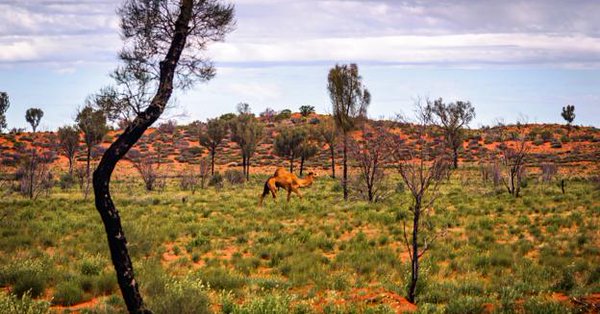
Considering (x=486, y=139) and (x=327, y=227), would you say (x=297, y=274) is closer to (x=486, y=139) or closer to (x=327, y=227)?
(x=327, y=227)

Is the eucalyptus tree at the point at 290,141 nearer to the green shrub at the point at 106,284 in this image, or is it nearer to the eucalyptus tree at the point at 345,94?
the eucalyptus tree at the point at 345,94

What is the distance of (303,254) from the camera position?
47.4 ft

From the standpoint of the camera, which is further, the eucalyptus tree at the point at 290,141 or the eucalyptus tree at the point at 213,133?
the eucalyptus tree at the point at 290,141

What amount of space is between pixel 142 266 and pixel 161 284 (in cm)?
291

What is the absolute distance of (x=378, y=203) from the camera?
26344 millimetres

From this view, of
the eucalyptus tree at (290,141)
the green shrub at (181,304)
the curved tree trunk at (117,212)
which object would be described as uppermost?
the eucalyptus tree at (290,141)

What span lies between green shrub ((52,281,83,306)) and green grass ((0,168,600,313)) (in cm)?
3

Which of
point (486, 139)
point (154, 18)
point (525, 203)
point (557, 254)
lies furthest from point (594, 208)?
point (486, 139)

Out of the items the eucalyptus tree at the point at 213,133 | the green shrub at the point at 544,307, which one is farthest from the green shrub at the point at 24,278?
the eucalyptus tree at the point at 213,133

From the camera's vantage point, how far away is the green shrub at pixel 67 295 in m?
9.61

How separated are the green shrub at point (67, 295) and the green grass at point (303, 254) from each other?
0.03 metres

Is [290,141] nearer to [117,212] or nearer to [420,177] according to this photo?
[420,177]

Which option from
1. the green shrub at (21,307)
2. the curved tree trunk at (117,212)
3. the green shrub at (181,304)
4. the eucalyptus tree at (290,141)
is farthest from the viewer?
the eucalyptus tree at (290,141)

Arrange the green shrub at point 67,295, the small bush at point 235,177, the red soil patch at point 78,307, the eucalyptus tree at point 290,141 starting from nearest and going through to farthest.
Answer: the red soil patch at point 78,307, the green shrub at point 67,295, the small bush at point 235,177, the eucalyptus tree at point 290,141
